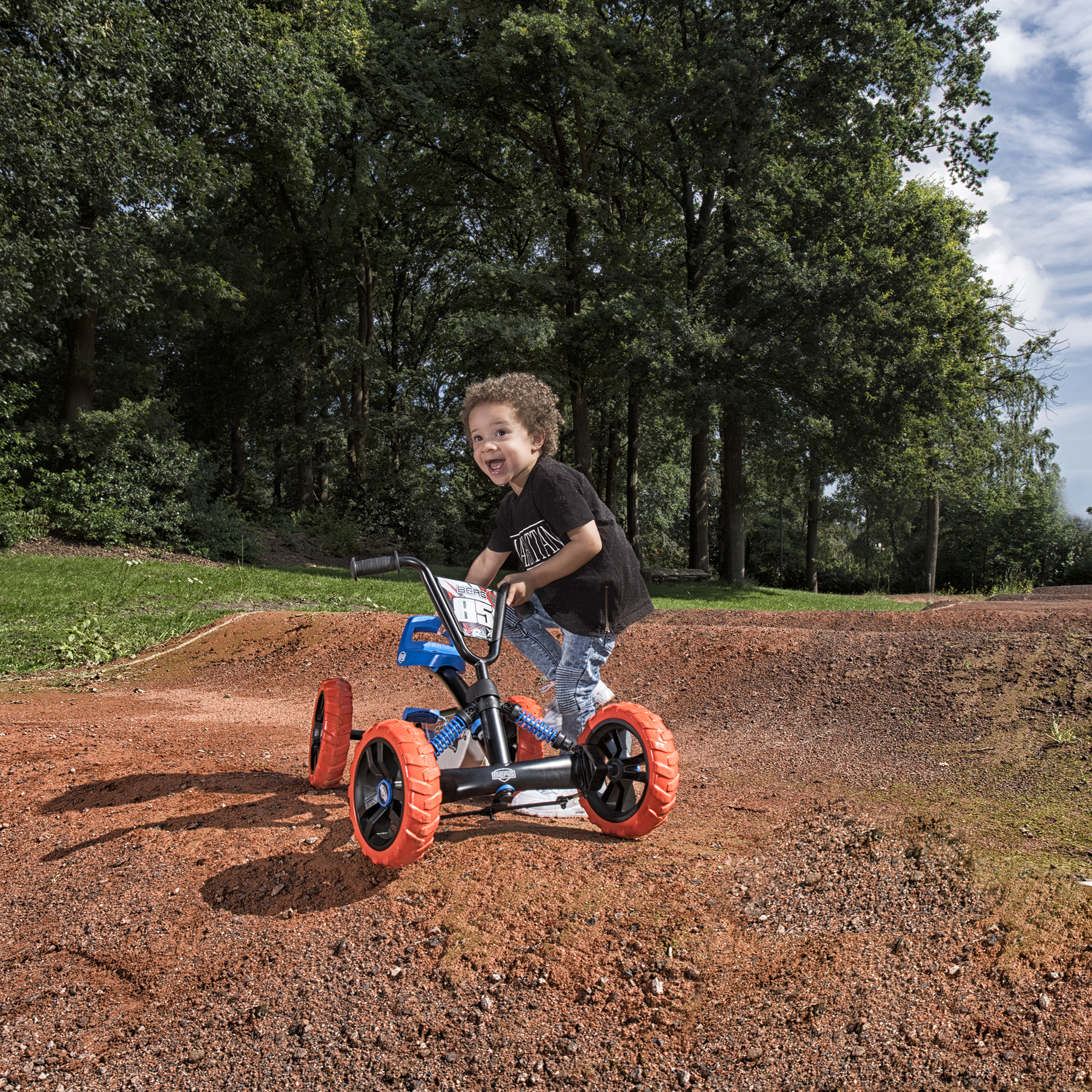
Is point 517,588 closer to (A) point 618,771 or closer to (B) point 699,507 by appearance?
(A) point 618,771

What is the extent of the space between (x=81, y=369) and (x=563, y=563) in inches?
775

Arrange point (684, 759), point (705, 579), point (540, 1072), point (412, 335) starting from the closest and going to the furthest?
point (540, 1072)
point (684, 759)
point (705, 579)
point (412, 335)

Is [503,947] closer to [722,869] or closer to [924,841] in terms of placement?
[722,869]

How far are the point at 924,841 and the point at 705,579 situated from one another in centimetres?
1741

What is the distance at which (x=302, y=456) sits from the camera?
27.2m

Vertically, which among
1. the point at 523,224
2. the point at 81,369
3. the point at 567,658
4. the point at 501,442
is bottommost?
the point at 567,658

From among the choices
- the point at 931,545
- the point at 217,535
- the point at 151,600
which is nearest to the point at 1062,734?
the point at 151,600

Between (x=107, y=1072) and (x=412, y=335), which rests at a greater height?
(x=412, y=335)

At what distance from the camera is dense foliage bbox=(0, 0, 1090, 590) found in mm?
16094

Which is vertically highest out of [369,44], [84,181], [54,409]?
[369,44]

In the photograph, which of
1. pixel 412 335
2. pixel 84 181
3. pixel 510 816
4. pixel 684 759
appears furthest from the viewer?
pixel 412 335

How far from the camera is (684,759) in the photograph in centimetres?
520

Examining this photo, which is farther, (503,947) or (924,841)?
(924,841)

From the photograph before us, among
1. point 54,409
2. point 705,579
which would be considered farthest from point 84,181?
point 705,579
